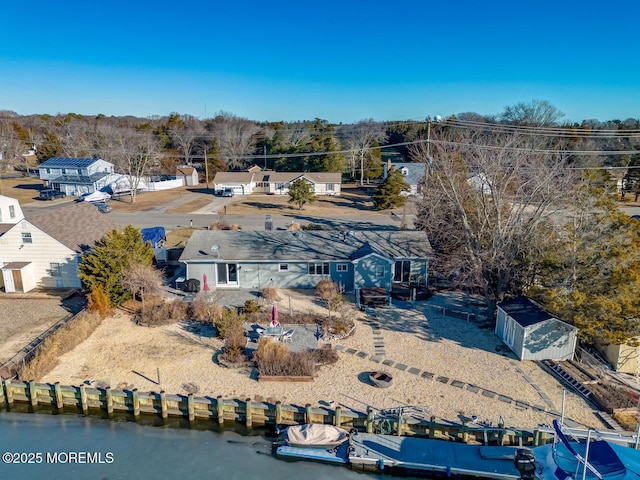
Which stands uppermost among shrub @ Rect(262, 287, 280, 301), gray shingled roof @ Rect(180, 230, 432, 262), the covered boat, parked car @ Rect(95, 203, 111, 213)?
gray shingled roof @ Rect(180, 230, 432, 262)

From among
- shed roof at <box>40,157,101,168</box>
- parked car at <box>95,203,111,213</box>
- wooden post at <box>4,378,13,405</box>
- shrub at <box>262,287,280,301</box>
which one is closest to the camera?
wooden post at <box>4,378,13,405</box>

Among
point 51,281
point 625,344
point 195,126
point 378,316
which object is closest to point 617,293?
point 625,344

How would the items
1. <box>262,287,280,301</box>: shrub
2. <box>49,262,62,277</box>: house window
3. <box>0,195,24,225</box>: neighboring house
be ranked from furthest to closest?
<box>0,195,24,225</box>: neighboring house → <box>49,262,62,277</box>: house window → <box>262,287,280,301</box>: shrub

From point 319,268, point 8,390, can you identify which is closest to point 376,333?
point 319,268

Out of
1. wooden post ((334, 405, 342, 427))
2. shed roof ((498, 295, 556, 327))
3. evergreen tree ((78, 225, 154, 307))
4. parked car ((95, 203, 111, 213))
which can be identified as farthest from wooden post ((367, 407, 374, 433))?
parked car ((95, 203, 111, 213))

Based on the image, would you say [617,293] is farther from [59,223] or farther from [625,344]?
[59,223]

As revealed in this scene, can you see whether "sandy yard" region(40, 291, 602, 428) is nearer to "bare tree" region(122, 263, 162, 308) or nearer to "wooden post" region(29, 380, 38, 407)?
"wooden post" region(29, 380, 38, 407)
